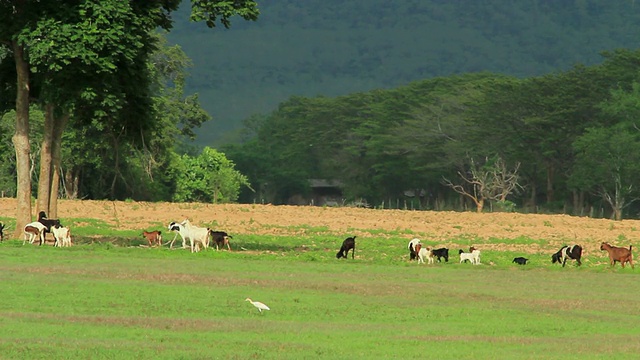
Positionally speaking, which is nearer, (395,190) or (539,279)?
(539,279)

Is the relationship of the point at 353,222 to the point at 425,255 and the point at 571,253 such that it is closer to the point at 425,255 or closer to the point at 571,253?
the point at 425,255

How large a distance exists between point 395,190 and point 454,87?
1375 centimetres

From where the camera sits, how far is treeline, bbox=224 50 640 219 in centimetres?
10212

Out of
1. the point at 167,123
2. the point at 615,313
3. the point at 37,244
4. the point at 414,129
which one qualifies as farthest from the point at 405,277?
the point at 414,129

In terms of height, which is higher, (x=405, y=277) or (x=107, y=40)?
(x=107, y=40)

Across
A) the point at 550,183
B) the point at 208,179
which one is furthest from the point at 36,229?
the point at 208,179

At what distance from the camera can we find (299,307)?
24.4 metres

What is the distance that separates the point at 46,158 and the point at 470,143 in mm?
81383

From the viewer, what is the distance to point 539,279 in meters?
33.0

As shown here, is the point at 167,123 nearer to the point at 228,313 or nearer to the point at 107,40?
the point at 107,40

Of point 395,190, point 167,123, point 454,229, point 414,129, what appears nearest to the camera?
point 454,229

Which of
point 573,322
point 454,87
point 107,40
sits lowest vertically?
point 573,322

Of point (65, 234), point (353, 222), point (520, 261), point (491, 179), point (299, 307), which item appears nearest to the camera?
point (299, 307)

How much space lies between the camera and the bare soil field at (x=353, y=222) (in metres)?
52.6
